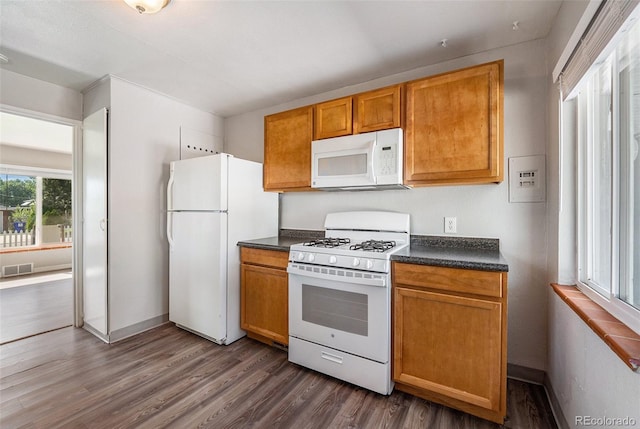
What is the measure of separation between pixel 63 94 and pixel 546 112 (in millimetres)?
4239

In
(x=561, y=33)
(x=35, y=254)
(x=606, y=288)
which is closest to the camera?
(x=606, y=288)

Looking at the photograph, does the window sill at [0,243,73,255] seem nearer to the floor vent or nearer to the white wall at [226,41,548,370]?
the floor vent

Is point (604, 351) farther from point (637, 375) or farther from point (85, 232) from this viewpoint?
point (85, 232)

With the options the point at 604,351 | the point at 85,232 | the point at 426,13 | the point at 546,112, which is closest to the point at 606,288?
the point at 604,351

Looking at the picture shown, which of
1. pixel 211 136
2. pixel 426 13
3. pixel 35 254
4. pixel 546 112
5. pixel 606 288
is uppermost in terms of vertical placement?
pixel 426 13

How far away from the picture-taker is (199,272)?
265 centimetres

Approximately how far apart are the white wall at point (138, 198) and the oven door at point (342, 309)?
168 cm

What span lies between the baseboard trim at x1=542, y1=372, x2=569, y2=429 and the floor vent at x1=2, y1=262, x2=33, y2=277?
759cm

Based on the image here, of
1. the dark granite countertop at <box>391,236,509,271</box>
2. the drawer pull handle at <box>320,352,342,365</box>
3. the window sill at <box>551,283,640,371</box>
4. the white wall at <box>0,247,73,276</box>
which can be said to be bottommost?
the drawer pull handle at <box>320,352,342,365</box>

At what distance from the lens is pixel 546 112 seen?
195 centimetres

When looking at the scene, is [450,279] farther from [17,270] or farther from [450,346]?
[17,270]

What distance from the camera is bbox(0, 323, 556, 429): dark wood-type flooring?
1632 millimetres

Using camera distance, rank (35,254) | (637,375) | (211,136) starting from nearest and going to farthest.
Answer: (637,375) → (211,136) → (35,254)

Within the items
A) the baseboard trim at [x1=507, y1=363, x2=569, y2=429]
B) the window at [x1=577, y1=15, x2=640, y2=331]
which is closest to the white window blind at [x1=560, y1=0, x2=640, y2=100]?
the window at [x1=577, y1=15, x2=640, y2=331]
